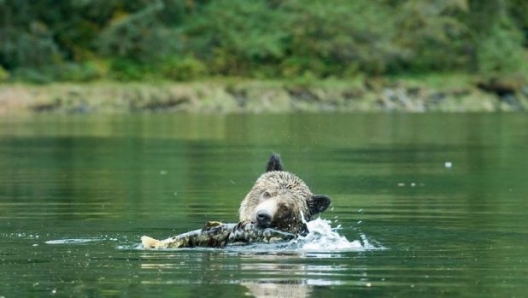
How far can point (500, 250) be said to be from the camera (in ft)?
50.0

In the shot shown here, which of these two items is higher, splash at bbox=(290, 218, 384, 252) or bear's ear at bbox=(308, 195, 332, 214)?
bear's ear at bbox=(308, 195, 332, 214)

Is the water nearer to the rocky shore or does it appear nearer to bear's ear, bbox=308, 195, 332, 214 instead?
bear's ear, bbox=308, 195, 332, 214

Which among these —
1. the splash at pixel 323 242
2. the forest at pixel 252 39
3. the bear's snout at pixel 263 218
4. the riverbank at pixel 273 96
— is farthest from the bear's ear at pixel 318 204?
the forest at pixel 252 39

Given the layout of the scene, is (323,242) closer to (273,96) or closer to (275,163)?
(275,163)

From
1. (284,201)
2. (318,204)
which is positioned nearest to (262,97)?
(318,204)

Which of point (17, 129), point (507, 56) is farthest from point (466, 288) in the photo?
point (507, 56)

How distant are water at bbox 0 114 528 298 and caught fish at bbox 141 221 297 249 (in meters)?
0.12

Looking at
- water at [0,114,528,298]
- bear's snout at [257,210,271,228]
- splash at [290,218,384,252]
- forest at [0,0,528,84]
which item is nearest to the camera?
water at [0,114,528,298]

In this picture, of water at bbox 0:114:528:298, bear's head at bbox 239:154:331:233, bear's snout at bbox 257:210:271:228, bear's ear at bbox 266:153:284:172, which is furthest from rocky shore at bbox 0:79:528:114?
bear's snout at bbox 257:210:271:228

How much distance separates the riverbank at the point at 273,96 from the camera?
67.4 m

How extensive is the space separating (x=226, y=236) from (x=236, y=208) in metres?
5.95

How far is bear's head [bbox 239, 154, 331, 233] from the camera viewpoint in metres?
15.2

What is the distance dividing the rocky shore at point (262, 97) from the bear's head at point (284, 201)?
5106 cm

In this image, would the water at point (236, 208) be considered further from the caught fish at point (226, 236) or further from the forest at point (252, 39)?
the forest at point (252, 39)
